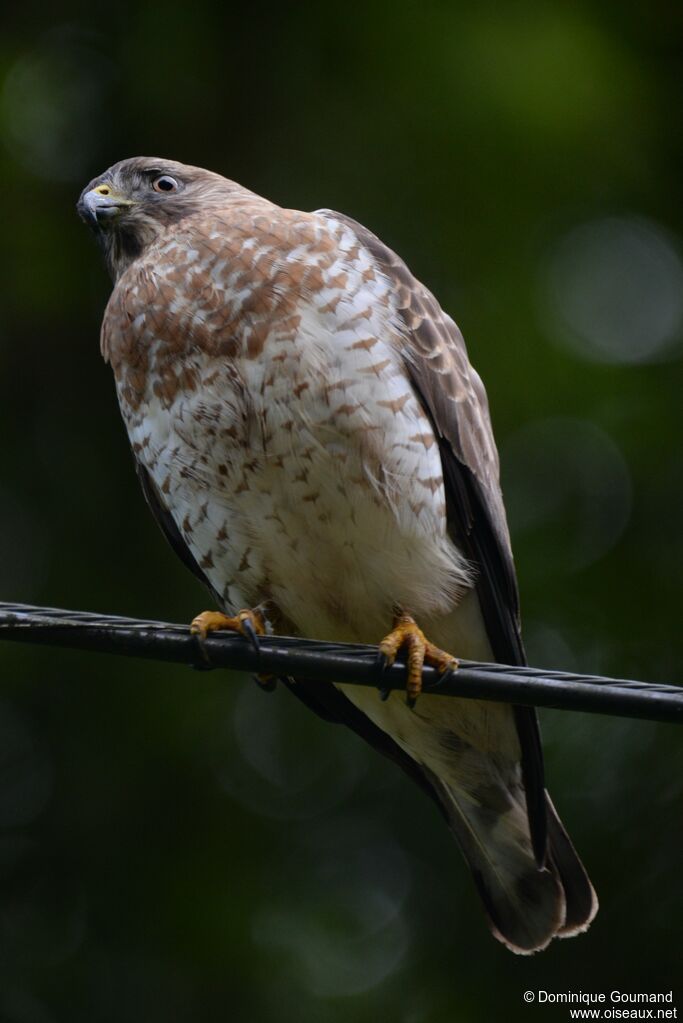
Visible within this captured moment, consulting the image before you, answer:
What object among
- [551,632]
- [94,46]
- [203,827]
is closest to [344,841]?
[203,827]

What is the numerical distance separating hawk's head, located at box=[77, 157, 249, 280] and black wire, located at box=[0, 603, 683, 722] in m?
1.73

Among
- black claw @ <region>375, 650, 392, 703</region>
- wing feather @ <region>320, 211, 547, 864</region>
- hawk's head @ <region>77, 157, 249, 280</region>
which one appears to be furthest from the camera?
hawk's head @ <region>77, 157, 249, 280</region>

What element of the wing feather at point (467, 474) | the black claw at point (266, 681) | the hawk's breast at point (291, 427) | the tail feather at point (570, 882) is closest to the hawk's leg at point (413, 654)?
the hawk's breast at point (291, 427)

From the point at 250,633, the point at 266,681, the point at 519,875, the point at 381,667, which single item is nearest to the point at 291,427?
the point at 250,633

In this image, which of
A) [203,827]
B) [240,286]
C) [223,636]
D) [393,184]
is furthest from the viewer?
[393,184]

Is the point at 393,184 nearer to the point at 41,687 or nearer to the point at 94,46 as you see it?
the point at 94,46

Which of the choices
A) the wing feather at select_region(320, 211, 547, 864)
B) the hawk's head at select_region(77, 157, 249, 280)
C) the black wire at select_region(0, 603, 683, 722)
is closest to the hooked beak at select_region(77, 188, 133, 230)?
the hawk's head at select_region(77, 157, 249, 280)

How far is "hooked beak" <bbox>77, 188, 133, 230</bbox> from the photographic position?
4.80 meters

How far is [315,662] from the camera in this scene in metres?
3.19

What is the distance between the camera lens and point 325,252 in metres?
4.17

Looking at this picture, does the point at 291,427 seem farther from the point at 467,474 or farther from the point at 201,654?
the point at 201,654

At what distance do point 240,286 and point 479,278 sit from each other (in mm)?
2479

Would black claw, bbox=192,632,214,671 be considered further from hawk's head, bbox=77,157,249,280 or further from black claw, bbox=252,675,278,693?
hawk's head, bbox=77,157,249,280

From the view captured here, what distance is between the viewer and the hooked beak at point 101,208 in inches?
189
